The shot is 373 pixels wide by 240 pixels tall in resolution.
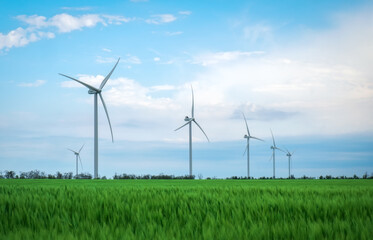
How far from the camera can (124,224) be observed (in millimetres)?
6879

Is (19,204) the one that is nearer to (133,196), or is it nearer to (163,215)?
(133,196)

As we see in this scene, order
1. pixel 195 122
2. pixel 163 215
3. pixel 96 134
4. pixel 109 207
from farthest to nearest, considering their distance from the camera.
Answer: pixel 195 122, pixel 96 134, pixel 109 207, pixel 163 215

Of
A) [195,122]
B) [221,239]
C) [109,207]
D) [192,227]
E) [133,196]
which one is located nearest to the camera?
[221,239]

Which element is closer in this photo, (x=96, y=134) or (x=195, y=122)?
(x=96, y=134)

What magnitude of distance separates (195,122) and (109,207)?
168 feet

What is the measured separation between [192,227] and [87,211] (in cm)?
280

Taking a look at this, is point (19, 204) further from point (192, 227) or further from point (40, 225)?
point (192, 227)

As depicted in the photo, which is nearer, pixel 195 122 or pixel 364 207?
pixel 364 207

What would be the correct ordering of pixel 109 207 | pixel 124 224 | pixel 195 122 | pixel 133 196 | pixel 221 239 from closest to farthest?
pixel 221 239
pixel 124 224
pixel 109 207
pixel 133 196
pixel 195 122

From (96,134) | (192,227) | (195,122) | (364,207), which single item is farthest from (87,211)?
(195,122)

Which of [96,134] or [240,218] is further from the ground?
[96,134]

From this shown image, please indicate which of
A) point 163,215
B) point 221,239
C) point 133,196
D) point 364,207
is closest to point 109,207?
point 163,215

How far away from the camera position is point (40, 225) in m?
7.11

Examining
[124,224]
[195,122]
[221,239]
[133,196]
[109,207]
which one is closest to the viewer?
[221,239]
